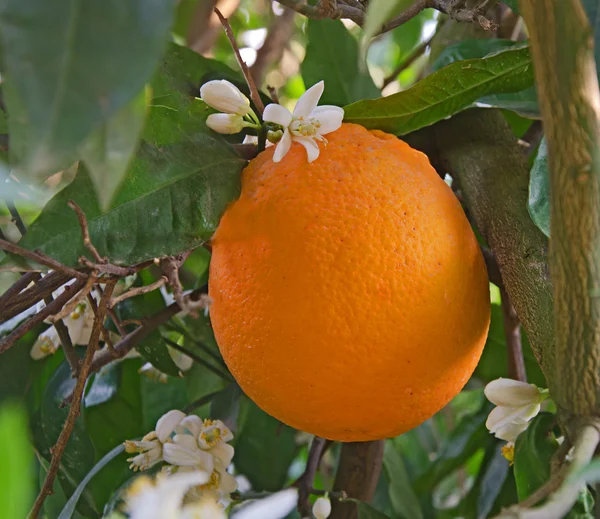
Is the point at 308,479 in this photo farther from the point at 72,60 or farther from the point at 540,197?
the point at 72,60

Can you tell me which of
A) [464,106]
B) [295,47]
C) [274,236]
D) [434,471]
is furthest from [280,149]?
[295,47]

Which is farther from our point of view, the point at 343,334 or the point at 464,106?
the point at 464,106

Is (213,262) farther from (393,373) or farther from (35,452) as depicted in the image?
(35,452)

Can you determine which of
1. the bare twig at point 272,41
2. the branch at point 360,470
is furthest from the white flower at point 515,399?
the bare twig at point 272,41

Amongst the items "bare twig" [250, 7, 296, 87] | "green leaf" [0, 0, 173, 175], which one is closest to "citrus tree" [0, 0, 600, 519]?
"green leaf" [0, 0, 173, 175]

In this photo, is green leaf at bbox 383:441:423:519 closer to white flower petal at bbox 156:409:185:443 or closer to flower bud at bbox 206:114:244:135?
white flower petal at bbox 156:409:185:443

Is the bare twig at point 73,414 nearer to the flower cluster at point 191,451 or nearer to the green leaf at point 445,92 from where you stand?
the flower cluster at point 191,451

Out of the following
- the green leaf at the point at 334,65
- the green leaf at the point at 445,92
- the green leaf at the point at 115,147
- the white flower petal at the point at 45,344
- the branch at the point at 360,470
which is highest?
the green leaf at the point at 115,147
